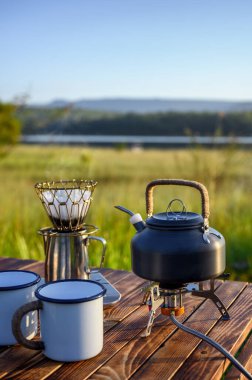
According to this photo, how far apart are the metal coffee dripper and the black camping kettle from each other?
0.97 ft

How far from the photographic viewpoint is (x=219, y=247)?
127cm

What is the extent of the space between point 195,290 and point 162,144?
37480mm

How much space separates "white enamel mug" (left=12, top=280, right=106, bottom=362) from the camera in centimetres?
117

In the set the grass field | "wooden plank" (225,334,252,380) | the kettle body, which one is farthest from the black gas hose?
the grass field

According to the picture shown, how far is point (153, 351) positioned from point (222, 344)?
170 mm

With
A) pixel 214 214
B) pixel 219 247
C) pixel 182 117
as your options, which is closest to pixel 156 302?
pixel 219 247

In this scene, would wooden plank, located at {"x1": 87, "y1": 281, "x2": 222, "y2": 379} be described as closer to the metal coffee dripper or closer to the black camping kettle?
the black camping kettle

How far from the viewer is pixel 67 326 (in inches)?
46.0

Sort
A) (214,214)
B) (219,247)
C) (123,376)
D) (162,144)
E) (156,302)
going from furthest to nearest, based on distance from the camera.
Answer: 1. (162,144)
2. (214,214)
3. (156,302)
4. (219,247)
5. (123,376)

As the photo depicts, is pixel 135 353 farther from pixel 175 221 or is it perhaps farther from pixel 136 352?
pixel 175 221

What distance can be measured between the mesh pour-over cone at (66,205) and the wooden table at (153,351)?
10.4 inches

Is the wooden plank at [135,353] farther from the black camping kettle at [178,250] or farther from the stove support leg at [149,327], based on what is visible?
the black camping kettle at [178,250]

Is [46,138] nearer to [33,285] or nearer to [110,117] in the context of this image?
[33,285]

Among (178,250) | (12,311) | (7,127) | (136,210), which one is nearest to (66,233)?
(12,311)
